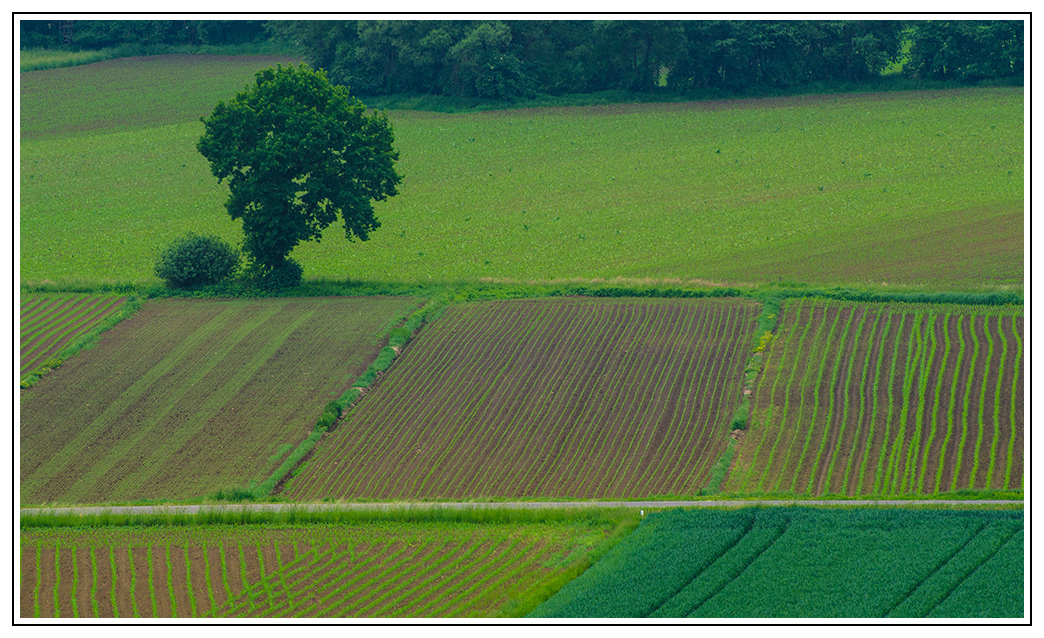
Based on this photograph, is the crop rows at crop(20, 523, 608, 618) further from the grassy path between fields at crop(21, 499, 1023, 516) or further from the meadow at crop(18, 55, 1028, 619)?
the grassy path between fields at crop(21, 499, 1023, 516)

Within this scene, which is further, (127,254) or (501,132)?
(501,132)

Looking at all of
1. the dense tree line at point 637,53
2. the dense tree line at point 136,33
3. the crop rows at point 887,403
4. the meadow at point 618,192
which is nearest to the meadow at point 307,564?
the crop rows at point 887,403

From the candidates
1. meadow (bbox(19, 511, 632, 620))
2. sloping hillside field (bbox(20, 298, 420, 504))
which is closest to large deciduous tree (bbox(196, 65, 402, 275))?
sloping hillside field (bbox(20, 298, 420, 504))

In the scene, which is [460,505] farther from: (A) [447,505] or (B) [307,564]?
(B) [307,564]

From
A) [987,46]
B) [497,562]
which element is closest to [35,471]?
[497,562]

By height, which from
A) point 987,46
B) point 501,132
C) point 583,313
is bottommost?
point 583,313

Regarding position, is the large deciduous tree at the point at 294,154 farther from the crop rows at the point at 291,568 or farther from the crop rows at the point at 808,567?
the crop rows at the point at 808,567
